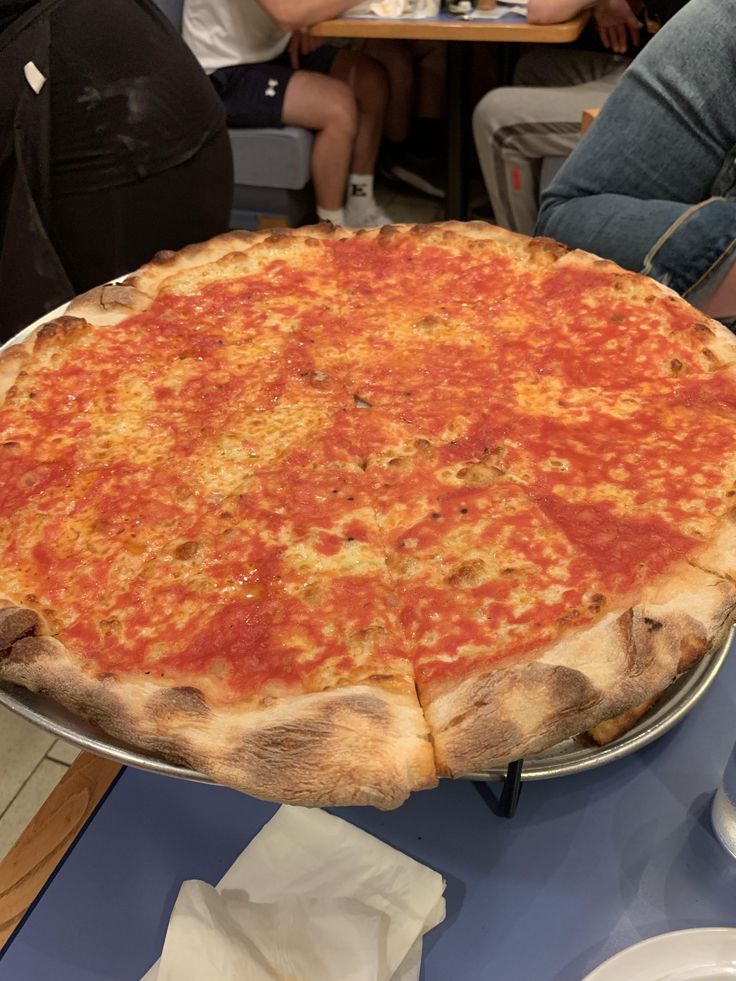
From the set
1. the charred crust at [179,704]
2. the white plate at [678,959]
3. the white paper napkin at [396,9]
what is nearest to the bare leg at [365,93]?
the white paper napkin at [396,9]

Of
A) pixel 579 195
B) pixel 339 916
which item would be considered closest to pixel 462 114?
pixel 579 195

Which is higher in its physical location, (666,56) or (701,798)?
(666,56)

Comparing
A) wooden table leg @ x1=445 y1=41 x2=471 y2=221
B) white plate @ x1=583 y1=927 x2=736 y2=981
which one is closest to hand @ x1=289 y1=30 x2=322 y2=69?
wooden table leg @ x1=445 y1=41 x2=471 y2=221

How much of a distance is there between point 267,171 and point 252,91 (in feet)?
1.11

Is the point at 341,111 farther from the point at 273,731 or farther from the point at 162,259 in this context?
the point at 273,731

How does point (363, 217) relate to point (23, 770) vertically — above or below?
above

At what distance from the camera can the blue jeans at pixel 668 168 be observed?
171 cm

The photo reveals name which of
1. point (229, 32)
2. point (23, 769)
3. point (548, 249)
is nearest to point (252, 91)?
point (229, 32)

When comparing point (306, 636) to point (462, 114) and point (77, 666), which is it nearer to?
point (77, 666)

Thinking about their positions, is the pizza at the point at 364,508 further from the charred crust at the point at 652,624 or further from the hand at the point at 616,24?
the hand at the point at 616,24

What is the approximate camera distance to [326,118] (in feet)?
12.3

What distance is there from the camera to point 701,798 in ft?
3.35

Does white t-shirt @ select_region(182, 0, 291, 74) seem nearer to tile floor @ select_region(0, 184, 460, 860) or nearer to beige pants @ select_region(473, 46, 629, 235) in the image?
beige pants @ select_region(473, 46, 629, 235)

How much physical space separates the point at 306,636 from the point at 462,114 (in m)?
3.57
